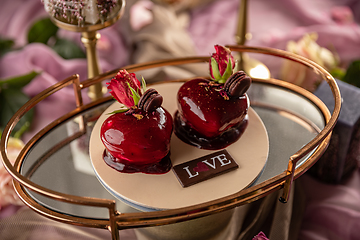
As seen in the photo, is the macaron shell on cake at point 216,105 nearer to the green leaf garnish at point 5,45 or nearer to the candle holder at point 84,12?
the candle holder at point 84,12

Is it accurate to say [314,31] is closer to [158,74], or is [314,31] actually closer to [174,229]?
[158,74]

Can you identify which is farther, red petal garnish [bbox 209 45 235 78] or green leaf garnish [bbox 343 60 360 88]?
green leaf garnish [bbox 343 60 360 88]

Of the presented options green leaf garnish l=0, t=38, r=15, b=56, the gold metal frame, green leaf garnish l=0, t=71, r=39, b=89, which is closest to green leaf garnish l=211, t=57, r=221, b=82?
the gold metal frame

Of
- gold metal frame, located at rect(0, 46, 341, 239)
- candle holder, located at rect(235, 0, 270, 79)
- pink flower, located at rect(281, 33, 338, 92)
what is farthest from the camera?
candle holder, located at rect(235, 0, 270, 79)

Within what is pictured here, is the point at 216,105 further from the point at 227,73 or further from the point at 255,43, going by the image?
the point at 255,43

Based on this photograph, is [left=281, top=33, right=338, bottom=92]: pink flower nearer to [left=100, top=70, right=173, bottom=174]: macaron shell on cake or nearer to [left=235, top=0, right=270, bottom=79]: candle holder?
[left=235, top=0, right=270, bottom=79]: candle holder

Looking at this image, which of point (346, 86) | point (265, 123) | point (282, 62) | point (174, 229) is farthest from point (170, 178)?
point (282, 62)

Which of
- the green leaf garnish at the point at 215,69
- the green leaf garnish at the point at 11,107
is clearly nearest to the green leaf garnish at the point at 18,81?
the green leaf garnish at the point at 11,107
